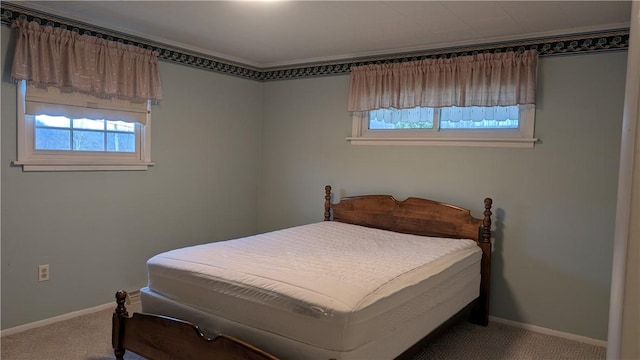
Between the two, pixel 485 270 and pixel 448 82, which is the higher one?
pixel 448 82

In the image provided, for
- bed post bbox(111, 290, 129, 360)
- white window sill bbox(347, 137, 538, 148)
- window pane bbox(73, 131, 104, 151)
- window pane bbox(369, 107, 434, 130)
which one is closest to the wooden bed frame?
A: bed post bbox(111, 290, 129, 360)

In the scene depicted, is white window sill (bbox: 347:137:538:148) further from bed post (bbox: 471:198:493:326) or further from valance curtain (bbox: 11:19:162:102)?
valance curtain (bbox: 11:19:162:102)

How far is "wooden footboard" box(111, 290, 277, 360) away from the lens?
1.99 meters

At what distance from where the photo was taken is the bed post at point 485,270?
11.1 ft

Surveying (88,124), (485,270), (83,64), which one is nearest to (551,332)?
(485,270)

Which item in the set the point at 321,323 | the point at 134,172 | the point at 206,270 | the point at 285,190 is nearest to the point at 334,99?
the point at 285,190

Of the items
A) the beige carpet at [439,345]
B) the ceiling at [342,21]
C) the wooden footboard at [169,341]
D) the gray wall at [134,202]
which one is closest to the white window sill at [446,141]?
the ceiling at [342,21]

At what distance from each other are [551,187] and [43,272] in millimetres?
3681

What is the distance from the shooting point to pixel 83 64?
320 centimetres

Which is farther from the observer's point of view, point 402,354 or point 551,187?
point 551,187

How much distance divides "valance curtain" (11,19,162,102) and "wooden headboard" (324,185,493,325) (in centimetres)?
187

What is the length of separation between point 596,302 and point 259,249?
2.37 m

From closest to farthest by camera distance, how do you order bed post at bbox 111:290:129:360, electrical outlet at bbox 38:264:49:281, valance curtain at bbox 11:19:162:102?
bed post at bbox 111:290:129:360 < valance curtain at bbox 11:19:162:102 < electrical outlet at bbox 38:264:49:281

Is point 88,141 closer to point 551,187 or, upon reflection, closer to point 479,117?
point 479,117
